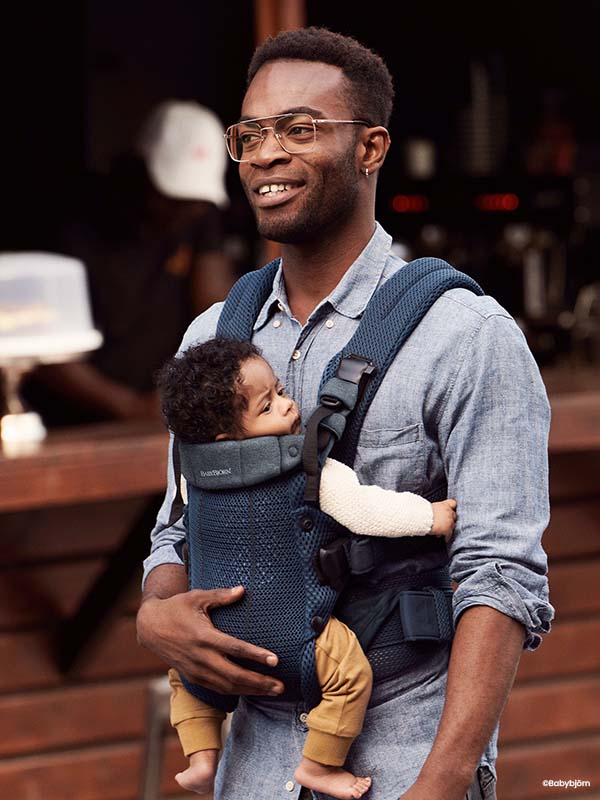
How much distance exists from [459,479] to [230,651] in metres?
0.33

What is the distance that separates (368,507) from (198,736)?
391 mm

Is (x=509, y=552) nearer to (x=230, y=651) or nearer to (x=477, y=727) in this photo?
(x=477, y=727)

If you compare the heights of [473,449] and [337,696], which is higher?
[473,449]

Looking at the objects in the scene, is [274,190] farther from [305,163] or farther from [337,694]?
[337,694]

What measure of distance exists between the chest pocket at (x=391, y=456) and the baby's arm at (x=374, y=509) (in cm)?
3

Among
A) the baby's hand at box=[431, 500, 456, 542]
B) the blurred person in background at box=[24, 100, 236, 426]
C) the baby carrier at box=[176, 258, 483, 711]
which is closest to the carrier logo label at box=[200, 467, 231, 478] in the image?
the baby carrier at box=[176, 258, 483, 711]

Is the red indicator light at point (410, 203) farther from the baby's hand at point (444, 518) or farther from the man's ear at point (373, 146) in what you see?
the baby's hand at point (444, 518)

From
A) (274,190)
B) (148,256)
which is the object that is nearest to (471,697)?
(274,190)

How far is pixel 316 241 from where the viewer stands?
1.66 metres

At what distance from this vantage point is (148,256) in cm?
432

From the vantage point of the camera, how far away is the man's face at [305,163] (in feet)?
5.24

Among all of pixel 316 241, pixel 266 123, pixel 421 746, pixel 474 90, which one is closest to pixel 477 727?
pixel 421 746

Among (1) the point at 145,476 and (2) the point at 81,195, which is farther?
(2) the point at 81,195

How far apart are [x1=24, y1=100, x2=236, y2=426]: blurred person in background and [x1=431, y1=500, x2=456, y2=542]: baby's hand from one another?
2.76 metres
